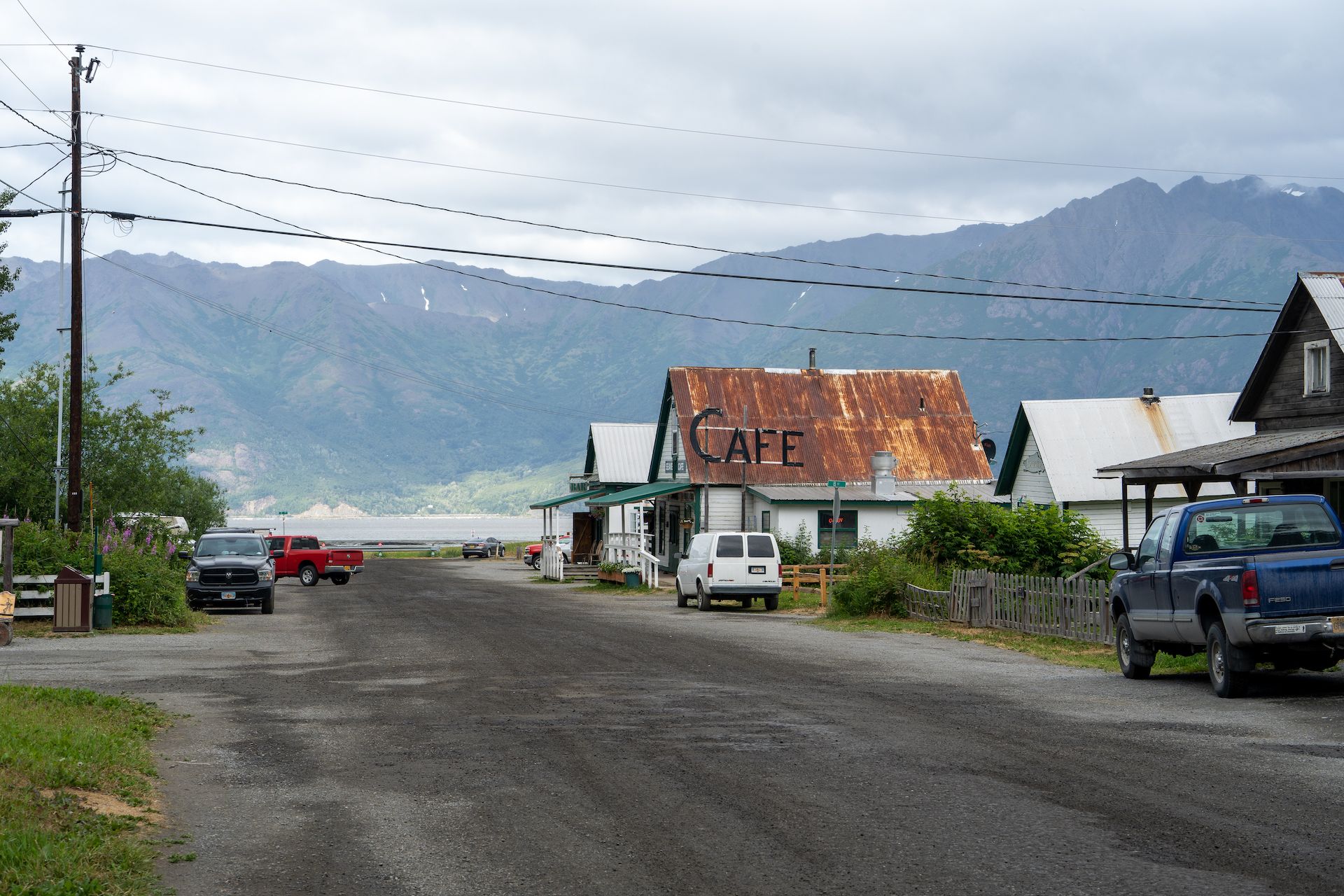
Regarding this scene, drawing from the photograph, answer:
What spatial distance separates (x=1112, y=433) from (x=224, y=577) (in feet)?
94.3

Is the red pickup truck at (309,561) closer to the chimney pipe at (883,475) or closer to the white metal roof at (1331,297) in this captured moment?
the chimney pipe at (883,475)

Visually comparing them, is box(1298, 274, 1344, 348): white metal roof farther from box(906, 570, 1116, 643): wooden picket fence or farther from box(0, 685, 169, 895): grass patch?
box(0, 685, 169, 895): grass patch

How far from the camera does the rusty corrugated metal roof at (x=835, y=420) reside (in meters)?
53.4

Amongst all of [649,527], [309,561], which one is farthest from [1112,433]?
[309,561]

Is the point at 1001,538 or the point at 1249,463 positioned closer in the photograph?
the point at 1249,463

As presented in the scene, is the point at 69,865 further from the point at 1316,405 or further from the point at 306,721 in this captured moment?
the point at 1316,405

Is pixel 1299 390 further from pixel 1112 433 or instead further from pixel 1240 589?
pixel 1240 589

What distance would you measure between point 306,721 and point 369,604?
78.8 ft

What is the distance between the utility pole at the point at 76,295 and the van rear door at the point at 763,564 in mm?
15523

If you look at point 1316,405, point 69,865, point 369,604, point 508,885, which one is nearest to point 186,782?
point 69,865

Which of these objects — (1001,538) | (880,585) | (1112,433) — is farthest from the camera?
(1112,433)

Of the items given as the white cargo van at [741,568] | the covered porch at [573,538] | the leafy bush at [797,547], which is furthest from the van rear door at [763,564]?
the covered porch at [573,538]

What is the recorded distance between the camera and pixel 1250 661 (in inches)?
570

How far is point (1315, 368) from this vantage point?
34.2 meters
